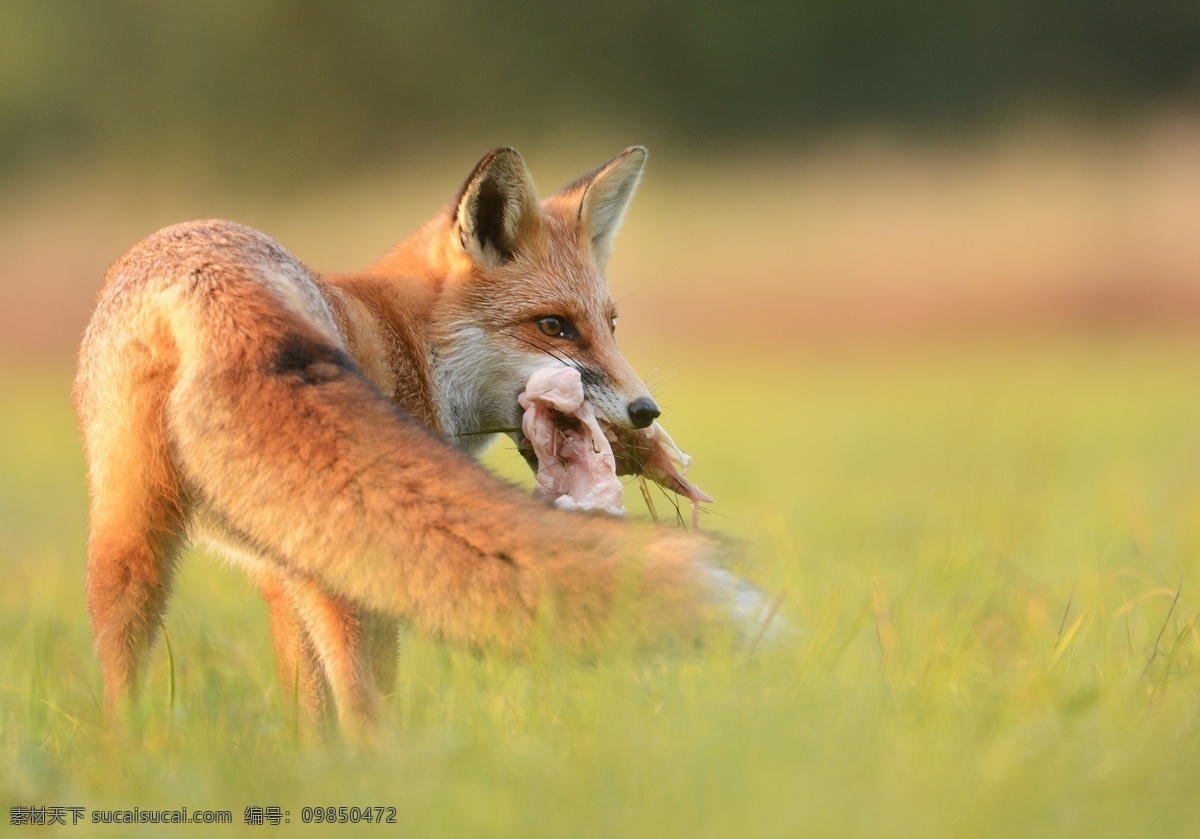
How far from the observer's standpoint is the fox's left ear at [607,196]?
473cm

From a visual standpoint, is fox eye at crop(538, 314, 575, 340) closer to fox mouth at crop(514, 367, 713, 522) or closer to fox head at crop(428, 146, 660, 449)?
fox head at crop(428, 146, 660, 449)

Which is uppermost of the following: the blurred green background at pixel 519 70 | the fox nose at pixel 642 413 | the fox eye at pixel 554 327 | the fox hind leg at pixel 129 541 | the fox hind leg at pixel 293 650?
the blurred green background at pixel 519 70

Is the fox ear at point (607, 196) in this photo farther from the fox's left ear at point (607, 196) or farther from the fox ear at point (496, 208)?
the fox ear at point (496, 208)

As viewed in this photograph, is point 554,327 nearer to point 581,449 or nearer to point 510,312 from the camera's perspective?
point 510,312

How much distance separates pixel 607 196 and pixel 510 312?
0.83 metres

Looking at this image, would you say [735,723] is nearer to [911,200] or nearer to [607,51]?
[911,200]

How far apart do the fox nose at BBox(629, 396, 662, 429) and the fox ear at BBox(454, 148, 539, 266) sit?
0.81 meters

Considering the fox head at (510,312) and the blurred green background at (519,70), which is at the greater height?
the blurred green background at (519,70)

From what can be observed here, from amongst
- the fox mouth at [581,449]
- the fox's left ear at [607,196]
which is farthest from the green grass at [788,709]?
the fox's left ear at [607,196]

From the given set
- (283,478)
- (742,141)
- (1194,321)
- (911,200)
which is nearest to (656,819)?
(283,478)

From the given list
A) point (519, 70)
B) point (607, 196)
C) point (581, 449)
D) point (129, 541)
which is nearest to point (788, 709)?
point (581, 449)

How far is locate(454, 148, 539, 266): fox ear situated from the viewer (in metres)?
4.19

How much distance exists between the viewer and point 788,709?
105 inches

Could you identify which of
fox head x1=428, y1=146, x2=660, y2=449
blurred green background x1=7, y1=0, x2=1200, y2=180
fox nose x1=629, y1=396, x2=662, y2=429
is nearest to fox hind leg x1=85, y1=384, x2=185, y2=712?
fox head x1=428, y1=146, x2=660, y2=449
